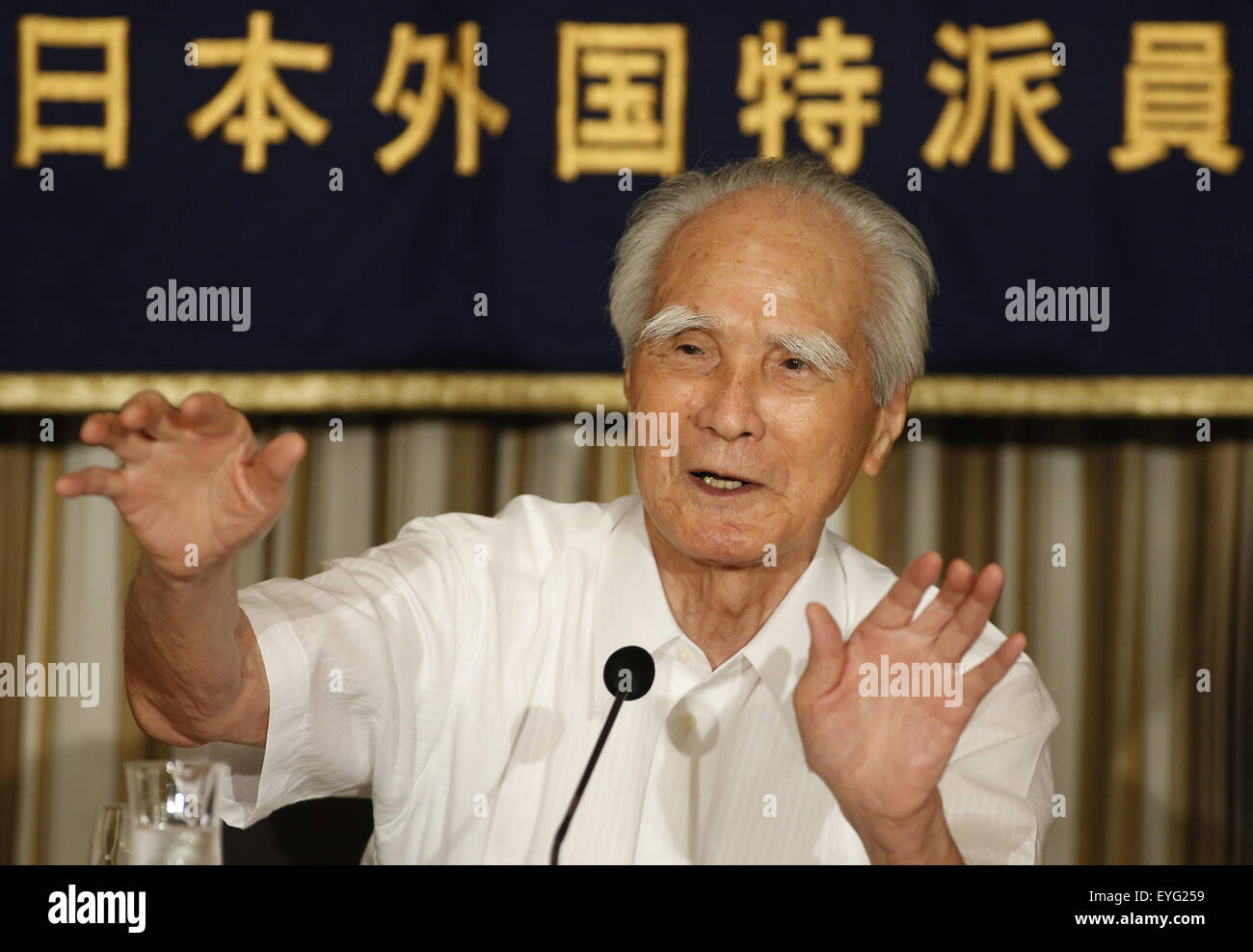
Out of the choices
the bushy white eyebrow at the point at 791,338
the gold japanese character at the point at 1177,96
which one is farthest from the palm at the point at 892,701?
the gold japanese character at the point at 1177,96

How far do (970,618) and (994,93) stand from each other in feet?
3.95

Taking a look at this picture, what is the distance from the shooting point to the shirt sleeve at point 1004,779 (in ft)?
4.41

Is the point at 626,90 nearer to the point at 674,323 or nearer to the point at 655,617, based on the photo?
the point at 674,323

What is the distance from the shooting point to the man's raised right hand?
1.02 m

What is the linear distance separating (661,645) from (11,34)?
4.79ft

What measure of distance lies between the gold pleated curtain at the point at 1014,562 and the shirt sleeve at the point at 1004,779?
77cm

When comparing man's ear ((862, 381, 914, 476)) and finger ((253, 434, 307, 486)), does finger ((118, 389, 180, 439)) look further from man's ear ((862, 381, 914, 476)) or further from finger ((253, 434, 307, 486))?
man's ear ((862, 381, 914, 476))

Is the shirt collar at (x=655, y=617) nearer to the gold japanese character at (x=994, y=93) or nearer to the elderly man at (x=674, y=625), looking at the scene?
the elderly man at (x=674, y=625)

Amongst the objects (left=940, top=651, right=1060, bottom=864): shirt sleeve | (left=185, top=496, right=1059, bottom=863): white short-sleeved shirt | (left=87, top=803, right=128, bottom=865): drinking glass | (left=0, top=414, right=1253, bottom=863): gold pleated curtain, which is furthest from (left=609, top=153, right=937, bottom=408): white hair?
(left=87, top=803, right=128, bottom=865): drinking glass

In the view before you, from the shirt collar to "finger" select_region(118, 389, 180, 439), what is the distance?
626mm

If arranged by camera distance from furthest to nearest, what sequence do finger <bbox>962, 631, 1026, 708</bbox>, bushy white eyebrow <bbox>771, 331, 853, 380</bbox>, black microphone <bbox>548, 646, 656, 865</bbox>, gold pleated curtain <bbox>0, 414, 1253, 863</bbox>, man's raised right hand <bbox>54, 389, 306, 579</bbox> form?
gold pleated curtain <bbox>0, 414, 1253, 863</bbox> < bushy white eyebrow <bbox>771, 331, 853, 380</bbox> < black microphone <bbox>548, 646, 656, 865</bbox> < finger <bbox>962, 631, 1026, 708</bbox> < man's raised right hand <bbox>54, 389, 306, 579</bbox>

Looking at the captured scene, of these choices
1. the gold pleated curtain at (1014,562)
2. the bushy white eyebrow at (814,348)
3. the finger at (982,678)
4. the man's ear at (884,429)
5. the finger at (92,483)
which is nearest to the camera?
the finger at (92,483)
